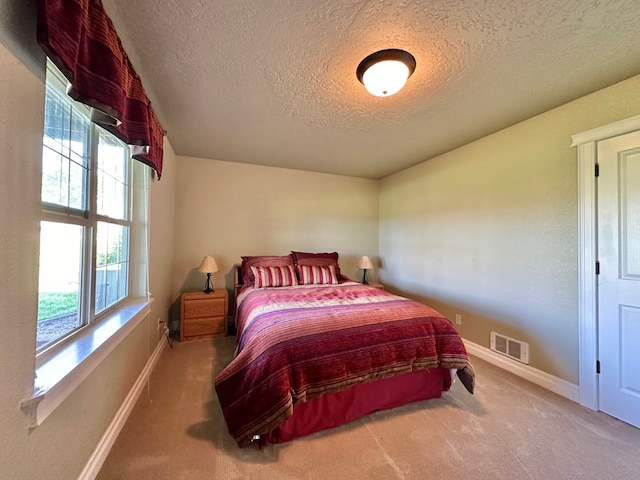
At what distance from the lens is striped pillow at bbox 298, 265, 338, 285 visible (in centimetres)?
323

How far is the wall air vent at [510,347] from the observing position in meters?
2.26

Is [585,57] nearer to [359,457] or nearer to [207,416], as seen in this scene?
[359,457]

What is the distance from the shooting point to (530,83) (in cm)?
178

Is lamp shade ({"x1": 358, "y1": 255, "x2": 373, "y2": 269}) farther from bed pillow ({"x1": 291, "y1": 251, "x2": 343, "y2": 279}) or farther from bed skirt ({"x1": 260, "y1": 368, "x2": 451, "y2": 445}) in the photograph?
bed skirt ({"x1": 260, "y1": 368, "x2": 451, "y2": 445})

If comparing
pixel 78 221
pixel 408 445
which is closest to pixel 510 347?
pixel 408 445

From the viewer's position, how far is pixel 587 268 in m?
1.89

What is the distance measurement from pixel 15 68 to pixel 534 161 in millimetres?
3236

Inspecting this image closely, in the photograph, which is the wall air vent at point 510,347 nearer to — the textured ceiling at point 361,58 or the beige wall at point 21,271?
the textured ceiling at point 361,58

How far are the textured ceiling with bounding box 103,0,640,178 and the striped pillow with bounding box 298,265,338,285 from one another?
167 centimetres

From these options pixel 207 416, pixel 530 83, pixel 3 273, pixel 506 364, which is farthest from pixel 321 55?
pixel 506 364

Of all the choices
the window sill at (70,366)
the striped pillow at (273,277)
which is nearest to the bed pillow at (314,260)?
the striped pillow at (273,277)

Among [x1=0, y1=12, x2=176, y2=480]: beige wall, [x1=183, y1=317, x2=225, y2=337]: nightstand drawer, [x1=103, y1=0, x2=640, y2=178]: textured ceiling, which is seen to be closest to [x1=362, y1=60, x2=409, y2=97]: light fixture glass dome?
[x1=103, y1=0, x2=640, y2=178]: textured ceiling

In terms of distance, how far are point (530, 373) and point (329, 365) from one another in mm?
1949

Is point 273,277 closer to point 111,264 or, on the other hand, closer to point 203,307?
point 203,307
